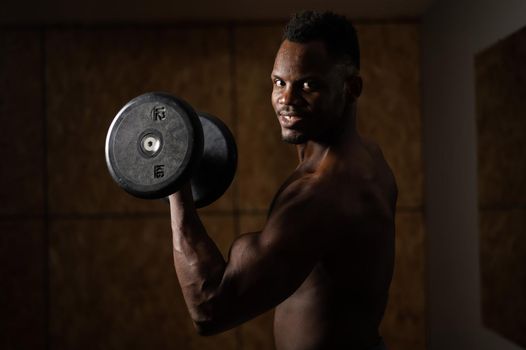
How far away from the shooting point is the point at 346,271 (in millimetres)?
1405

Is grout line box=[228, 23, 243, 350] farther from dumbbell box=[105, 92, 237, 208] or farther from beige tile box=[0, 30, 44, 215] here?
dumbbell box=[105, 92, 237, 208]

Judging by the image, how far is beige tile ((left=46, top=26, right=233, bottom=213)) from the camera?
12.6 ft

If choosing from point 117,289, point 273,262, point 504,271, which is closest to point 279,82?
point 273,262

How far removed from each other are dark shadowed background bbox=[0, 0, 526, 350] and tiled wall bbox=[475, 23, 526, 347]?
0.93 metres

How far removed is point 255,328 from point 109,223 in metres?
1.08

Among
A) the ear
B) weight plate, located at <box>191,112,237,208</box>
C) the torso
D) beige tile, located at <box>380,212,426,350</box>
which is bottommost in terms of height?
beige tile, located at <box>380,212,426,350</box>

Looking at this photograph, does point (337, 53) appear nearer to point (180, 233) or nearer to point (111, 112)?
point (180, 233)

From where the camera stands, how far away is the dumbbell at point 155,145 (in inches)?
55.4

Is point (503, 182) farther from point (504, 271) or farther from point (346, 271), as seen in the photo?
point (346, 271)

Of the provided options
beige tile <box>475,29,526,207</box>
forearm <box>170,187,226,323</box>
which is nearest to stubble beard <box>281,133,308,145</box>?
forearm <box>170,187,226,323</box>

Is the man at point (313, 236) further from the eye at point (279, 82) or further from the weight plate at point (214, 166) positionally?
the weight plate at point (214, 166)

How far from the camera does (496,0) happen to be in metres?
2.69

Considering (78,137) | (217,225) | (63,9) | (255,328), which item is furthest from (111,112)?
(255,328)

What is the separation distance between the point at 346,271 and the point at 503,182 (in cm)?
141
